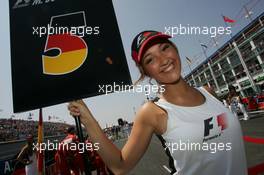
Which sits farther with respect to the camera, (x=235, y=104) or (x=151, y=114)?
(x=235, y=104)

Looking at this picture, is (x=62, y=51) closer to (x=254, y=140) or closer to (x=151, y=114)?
(x=151, y=114)

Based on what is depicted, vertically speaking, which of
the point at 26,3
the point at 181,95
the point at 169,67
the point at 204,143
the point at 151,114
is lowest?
the point at 204,143

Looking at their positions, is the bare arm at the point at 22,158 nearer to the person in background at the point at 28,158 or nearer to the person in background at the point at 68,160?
the person in background at the point at 28,158

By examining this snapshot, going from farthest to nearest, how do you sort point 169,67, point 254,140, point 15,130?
1. point 15,130
2. point 254,140
3. point 169,67

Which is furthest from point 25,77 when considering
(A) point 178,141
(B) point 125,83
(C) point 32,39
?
(A) point 178,141

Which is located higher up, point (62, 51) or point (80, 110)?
point (62, 51)

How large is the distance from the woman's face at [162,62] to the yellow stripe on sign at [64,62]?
443 mm

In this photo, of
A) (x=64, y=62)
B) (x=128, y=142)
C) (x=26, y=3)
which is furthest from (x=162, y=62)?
(x=26, y=3)

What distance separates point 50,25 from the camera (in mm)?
1527

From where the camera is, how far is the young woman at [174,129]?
4.03ft

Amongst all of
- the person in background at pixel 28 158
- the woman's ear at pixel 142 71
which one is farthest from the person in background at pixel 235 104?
the woman's ear at pixel 142 71

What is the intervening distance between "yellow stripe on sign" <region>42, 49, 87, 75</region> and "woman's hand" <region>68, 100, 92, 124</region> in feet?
0.82

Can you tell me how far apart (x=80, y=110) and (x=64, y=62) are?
1.29 ft

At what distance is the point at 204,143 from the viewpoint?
123cm
